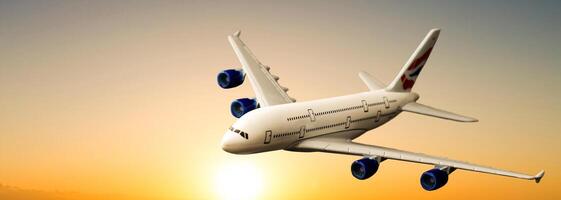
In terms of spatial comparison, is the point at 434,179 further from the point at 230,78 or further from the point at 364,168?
the point at 230,78

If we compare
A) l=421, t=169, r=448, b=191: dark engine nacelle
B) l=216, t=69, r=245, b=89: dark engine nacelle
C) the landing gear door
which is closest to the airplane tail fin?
l=216, t=69, r=245, b=89: dark engine nacelle

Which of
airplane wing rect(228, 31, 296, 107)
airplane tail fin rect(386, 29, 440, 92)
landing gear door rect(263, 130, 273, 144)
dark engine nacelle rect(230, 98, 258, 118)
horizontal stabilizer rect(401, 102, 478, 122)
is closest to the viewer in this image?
landing gear door rect(263, 130, 273, 144)

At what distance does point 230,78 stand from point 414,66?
14329 millimetres

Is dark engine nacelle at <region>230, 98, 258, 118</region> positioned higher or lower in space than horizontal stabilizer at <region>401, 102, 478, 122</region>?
higher

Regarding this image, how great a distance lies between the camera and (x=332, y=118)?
5884 cm

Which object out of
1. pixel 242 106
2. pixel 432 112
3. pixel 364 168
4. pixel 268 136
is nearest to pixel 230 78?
pixel 242 106

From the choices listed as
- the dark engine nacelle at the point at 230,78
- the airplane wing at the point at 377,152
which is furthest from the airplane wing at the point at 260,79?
the airplane wing at the point at 377,152

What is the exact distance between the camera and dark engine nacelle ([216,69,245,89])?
6638 cm

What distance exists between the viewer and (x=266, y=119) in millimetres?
54500

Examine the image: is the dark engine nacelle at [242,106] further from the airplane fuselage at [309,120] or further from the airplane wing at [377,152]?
the airplane wing at [377,152]

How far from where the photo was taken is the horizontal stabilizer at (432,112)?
6481 centimetres

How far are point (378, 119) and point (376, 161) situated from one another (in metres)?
9.06

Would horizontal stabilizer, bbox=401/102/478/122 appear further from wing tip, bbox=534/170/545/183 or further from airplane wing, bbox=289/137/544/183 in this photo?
wing tip, bbox=534/170/545/183

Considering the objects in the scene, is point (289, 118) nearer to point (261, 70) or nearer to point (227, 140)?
point (227, 140)
